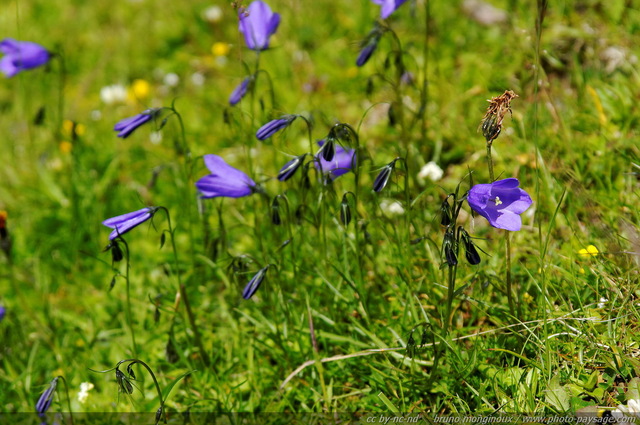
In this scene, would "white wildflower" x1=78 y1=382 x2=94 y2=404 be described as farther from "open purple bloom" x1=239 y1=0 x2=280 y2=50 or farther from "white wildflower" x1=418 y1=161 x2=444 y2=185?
"white wildflower" x1=418 y1=161 x2=444 y2=185

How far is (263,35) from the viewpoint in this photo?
3260 mm

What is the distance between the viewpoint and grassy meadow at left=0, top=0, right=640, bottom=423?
2.49 m

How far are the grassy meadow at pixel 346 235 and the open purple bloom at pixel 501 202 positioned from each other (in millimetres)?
83

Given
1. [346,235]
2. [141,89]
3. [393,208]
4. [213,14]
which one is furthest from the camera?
[213,14]

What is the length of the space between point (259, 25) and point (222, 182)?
1018 millimetres

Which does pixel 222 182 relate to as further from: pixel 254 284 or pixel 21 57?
pixel 21 57

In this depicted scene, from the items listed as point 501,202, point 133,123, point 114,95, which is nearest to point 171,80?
point 114,95

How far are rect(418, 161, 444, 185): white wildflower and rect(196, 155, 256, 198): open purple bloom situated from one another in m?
1.24

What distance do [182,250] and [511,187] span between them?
7.77 feet

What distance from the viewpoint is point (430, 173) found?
365 centimetres

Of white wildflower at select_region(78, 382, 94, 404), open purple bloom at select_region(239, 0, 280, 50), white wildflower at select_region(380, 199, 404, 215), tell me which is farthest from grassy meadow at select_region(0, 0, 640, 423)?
open purple bloom at select_region(239, 0, 280, 50)

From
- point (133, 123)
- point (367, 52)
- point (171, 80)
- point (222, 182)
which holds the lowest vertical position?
point (171, 80)

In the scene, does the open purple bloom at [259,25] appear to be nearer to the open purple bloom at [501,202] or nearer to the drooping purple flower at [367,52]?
the drooping purple flower at [367,52]

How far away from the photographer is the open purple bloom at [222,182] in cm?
271
